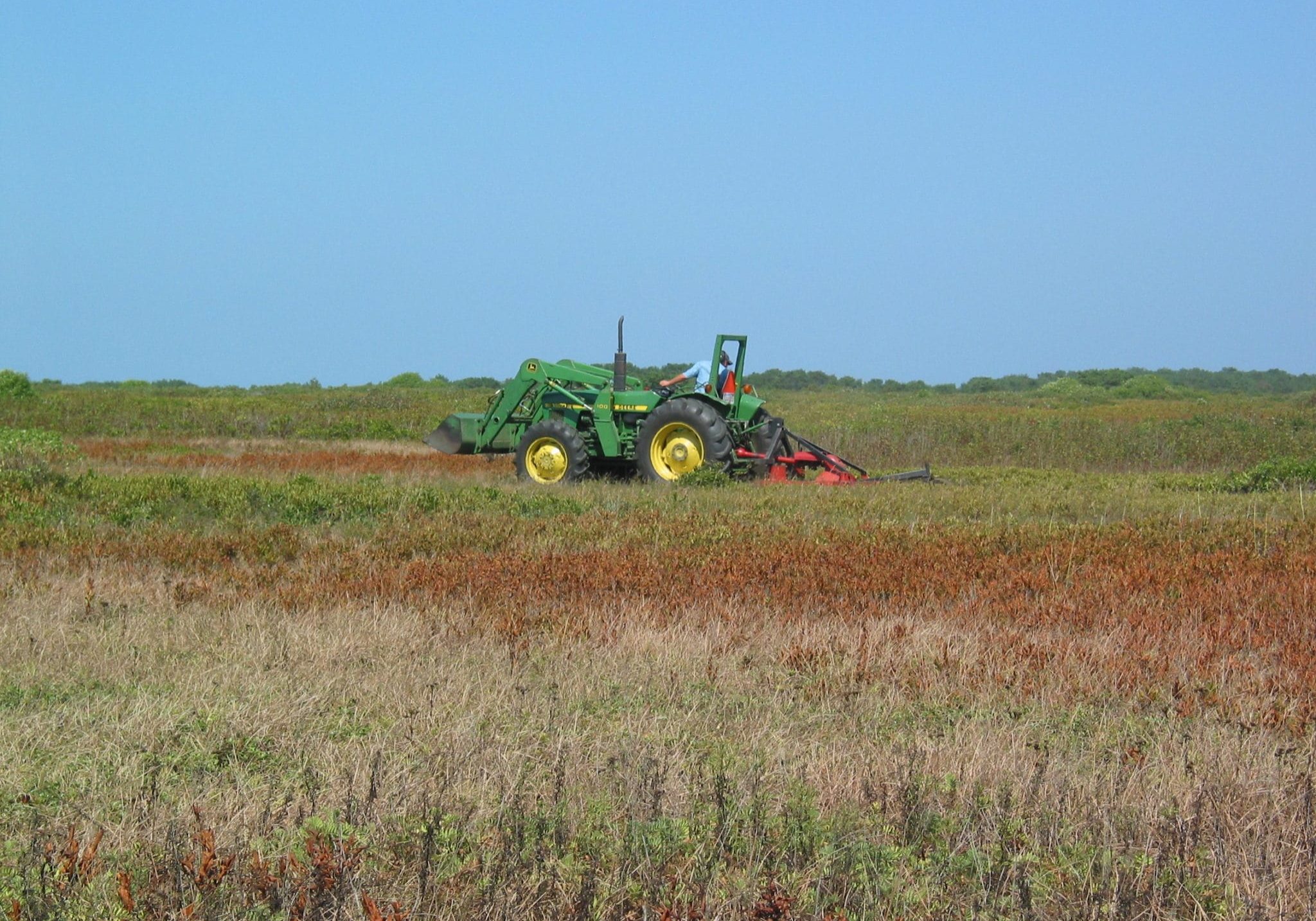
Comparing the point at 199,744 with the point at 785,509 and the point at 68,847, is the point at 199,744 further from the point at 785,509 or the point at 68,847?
the point at 785,509

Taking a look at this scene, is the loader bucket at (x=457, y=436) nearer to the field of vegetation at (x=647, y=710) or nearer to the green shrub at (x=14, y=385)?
the field of vegetation at (x=647, y=710)

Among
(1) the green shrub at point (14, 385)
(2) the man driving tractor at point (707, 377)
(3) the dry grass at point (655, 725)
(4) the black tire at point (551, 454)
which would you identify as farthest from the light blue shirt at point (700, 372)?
(1) the green shrub at point (14, 385)

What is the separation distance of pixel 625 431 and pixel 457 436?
2627mm

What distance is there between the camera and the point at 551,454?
16.0m

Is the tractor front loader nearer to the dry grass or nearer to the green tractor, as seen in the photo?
the green tractor

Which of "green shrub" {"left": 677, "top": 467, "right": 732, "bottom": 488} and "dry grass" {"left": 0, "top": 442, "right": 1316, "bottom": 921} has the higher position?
"green shrub" {"left": 677, "top": 467, "right": 732, "bottom": 488}

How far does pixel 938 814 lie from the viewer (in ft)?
13.3

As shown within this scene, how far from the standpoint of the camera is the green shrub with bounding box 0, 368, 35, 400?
34.4m

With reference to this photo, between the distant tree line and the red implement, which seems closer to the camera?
the red implement

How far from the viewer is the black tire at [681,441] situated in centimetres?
1512

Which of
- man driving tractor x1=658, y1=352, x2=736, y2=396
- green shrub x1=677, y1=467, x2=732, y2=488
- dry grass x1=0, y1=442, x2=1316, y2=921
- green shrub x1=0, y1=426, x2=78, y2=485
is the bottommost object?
dry grass x1=0, y1=442, x2=1316, y2=921

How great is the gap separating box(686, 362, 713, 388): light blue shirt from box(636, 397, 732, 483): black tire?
654mm

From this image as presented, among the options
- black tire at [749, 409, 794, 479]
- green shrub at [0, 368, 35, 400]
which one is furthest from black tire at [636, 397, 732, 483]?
green shrub at [0, 368, 35, 400]

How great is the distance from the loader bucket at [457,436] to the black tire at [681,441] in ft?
9.19
